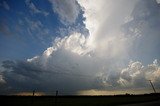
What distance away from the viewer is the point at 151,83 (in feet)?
308

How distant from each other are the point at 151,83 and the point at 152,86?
167 centimetres

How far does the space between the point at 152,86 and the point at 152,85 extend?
1.96 feet

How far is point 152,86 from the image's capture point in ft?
305

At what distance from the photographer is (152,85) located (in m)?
93.4

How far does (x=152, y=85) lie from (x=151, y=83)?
3.69ft
